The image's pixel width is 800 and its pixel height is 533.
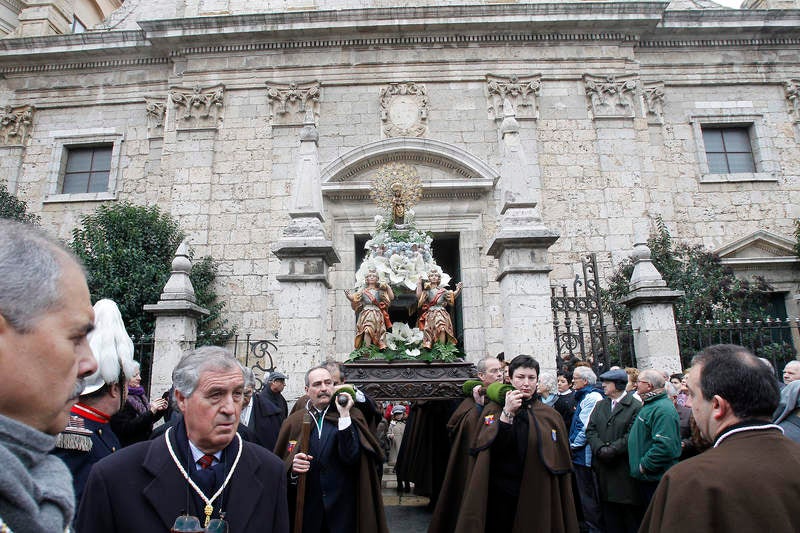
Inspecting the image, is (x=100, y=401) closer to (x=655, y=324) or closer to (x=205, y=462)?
(x=205, y=462)

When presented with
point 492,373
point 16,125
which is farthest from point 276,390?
point 16,125

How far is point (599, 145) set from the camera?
44.1ft

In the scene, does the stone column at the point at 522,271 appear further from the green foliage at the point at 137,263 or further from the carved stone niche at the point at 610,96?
the green foliage at the point at 137,263

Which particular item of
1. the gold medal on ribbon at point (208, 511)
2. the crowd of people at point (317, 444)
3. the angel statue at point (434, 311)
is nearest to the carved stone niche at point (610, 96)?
the angel statue at point (434, 311)

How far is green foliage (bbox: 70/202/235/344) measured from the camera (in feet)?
36.2

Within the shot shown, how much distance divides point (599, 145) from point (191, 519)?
1354 cm

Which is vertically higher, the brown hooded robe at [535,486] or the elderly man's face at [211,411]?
the elderly man's face at [211,411]

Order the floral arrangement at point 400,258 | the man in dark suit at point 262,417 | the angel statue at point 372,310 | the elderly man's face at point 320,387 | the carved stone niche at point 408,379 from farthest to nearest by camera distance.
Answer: the floral arrangement at point 400,258 < the angel statue at point 372,310 < the carved stone niche at point 408,379 < the man in dark suit at point 262,417 < the elderly man's face at point 320,387

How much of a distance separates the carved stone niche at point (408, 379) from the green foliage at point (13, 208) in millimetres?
11599

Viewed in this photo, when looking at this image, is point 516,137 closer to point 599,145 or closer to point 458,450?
point 458,450

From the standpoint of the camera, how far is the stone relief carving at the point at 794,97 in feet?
46.6

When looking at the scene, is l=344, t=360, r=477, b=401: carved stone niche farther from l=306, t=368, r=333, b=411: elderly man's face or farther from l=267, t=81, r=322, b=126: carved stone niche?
l=267, t=81, r=322, b=126: carved stone niche

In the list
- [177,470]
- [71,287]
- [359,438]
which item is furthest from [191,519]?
[359,438]

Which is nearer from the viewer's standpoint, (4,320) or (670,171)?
(4,320)
